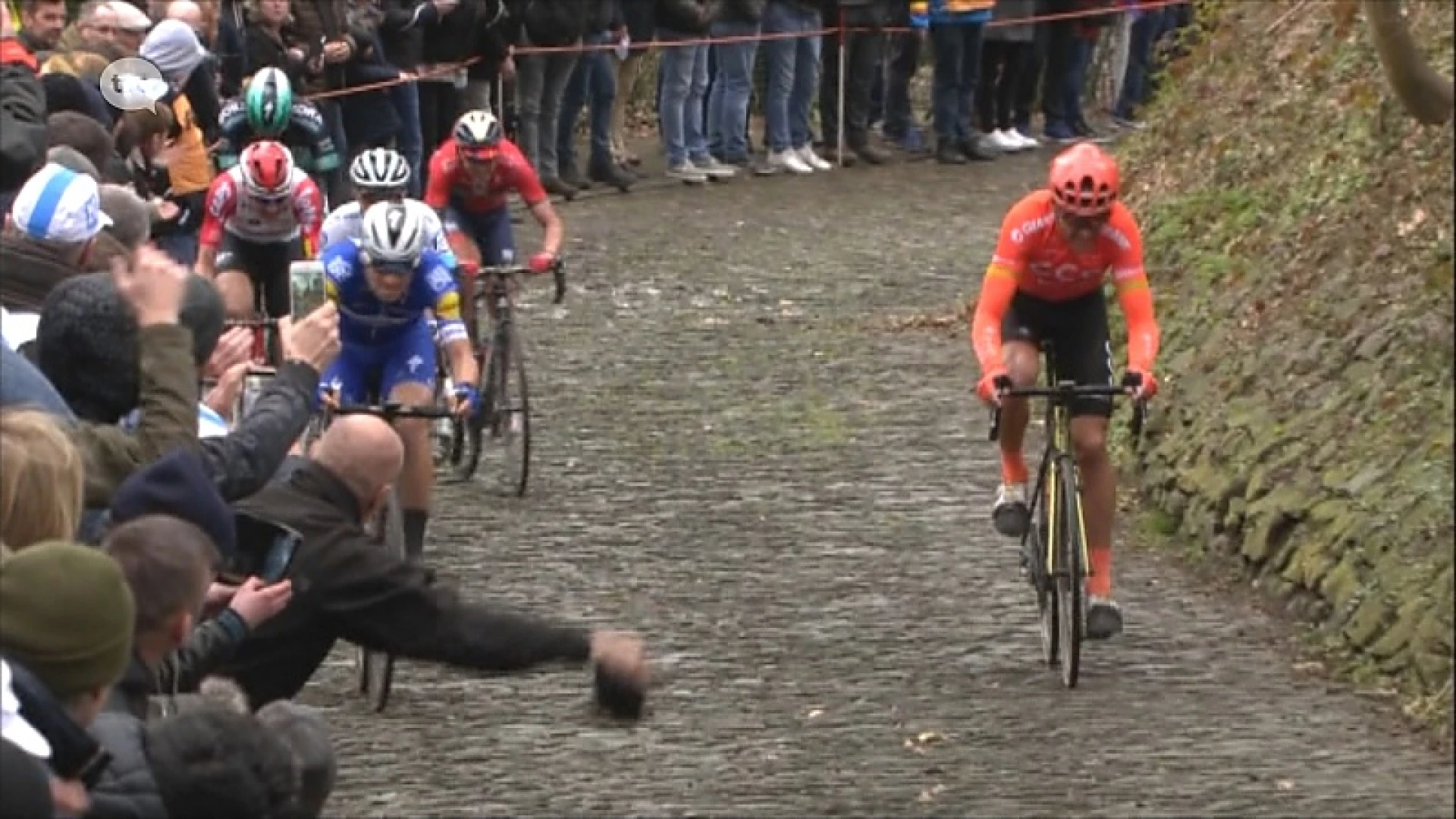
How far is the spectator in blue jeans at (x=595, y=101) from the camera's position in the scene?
25.2 meters

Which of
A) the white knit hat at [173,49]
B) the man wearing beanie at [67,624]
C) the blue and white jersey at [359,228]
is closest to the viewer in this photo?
the man wearing beanie at [67,624]

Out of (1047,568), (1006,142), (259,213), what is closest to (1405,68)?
(1047,568)

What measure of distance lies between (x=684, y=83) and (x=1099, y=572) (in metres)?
14.2

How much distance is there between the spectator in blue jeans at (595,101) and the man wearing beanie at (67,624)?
19176mm

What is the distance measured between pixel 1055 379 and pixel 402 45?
38.9ft

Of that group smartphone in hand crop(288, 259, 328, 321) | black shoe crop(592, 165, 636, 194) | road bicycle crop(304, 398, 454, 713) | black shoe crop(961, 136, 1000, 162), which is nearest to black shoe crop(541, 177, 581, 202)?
black shoe crop(592, 165, 636, 194)

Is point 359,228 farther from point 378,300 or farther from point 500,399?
point 500,399

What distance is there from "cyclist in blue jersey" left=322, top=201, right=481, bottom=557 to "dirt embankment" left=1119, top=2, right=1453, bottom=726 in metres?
3.59

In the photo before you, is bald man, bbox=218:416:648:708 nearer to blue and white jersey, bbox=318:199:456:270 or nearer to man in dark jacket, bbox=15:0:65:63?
blue and white jersey, bbox=318:199:456:270

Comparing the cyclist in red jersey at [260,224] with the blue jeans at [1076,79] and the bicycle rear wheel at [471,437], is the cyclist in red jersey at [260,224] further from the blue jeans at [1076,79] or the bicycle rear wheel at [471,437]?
the blue jeans at [1076,79]

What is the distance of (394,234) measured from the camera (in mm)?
13211

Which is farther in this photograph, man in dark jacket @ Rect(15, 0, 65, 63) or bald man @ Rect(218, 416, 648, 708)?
man in dark jacket @ Rect(15, 0, 65, 63)

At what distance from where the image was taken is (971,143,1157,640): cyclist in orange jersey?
11.8 metres

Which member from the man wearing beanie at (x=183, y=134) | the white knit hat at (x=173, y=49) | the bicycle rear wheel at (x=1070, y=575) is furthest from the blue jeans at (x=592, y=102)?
the bicycle rear wheel at (x=1070, y=575)
